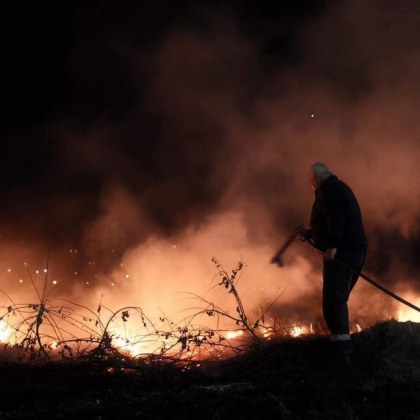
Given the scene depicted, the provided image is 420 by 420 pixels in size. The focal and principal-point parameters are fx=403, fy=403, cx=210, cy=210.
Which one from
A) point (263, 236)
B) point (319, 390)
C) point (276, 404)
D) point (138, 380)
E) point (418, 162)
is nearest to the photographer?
point (276, 404)

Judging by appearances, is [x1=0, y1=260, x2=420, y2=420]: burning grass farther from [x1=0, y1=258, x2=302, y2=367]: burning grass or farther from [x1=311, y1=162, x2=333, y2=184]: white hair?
[x1=311, y1=162, x2=333, y2=184]: white hair

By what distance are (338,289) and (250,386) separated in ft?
4.68

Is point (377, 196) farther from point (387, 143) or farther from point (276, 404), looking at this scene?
point (276, 404)

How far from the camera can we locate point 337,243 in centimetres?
403

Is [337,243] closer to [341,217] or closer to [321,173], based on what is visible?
Result: [341,217]

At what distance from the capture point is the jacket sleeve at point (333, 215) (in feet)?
13.2

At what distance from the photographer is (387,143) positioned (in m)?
10.4

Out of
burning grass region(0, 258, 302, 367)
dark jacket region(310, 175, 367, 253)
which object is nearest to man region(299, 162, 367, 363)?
dark jacket region(310, 175, 367, 253)

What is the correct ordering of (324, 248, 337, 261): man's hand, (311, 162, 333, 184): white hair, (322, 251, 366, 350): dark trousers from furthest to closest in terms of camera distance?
(311, 162, 333, 184): white hair
(324, 248, 337, 261): man's hand
(322, 251, 366, 350): dark trousers

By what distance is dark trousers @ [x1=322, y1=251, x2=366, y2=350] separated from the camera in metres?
3.83

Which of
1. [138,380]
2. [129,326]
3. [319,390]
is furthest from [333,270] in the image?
[129,326]

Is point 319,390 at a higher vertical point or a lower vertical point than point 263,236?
lower

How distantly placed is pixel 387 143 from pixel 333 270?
24.8ft

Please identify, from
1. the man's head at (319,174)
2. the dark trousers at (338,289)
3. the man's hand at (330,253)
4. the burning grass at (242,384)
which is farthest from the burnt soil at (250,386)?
the man's head at (319,174)
